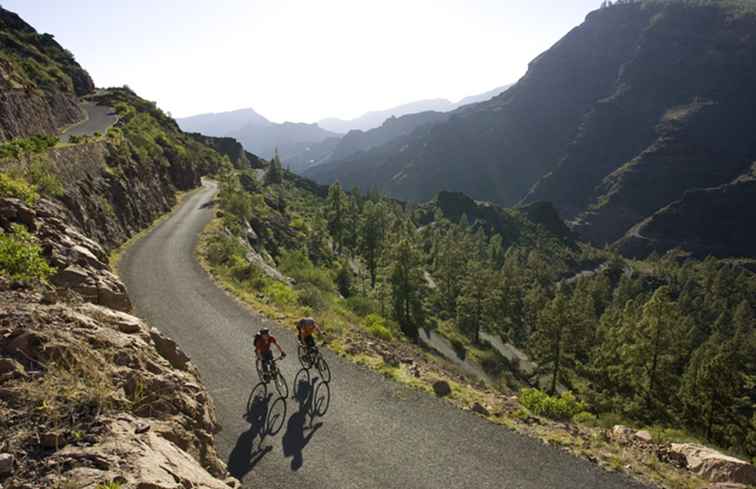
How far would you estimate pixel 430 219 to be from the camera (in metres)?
181

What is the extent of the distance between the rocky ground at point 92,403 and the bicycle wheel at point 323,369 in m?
3.97

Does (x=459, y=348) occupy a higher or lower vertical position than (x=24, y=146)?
lower

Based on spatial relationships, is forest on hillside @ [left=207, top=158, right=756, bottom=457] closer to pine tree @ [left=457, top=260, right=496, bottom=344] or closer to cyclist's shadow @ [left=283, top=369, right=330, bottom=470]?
pine tree @ [left=457, top=260, right=496, bottom=344]

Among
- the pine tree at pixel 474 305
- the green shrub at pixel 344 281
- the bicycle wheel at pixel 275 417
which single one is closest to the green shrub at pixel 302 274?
the green shrub at pixel 344 281

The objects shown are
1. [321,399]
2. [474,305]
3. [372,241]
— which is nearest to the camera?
[321,399]

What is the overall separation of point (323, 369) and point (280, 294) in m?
10.4

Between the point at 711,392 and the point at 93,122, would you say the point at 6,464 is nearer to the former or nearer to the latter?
the point at 711,392

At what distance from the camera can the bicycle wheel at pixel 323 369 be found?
1434 cm

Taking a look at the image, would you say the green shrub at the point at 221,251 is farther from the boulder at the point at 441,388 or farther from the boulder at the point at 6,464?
the boulder at the point at 6,464

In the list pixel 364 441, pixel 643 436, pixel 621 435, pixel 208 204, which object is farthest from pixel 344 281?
pixel 643 436

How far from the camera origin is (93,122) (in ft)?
206

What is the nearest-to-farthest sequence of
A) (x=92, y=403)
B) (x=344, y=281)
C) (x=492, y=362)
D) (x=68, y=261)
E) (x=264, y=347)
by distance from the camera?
1. (x=92, y=403)
2. (x=68, y=261)
3. (x=264, y=347)
4. (x=492, y=362)
5. (x=344, y=281)

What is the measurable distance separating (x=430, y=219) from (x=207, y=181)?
116 m

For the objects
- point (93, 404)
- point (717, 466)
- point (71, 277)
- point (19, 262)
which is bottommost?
point (717, 466)
